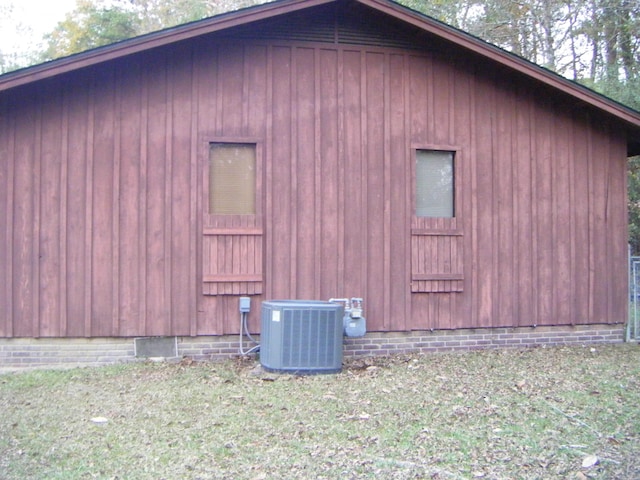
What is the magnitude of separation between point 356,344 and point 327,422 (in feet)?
10.6

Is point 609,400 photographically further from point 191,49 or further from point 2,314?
point 2,314

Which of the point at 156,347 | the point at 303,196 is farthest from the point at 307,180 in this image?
the point at 156,347

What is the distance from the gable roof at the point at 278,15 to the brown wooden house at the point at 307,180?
0.03 metres

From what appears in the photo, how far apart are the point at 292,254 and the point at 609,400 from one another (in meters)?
4.25

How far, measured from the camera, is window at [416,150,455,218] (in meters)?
9.48

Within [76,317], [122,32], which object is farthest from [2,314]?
[122,32]

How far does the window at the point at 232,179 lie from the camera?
888 cm

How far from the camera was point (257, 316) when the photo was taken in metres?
A: 8.87

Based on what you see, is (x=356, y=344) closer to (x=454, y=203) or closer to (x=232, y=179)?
(x=454, y=203)

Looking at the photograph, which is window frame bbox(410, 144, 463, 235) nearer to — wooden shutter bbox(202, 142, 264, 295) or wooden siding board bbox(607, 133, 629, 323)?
wooden shutter bbox(202, 142, 264, 295)

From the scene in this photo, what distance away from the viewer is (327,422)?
19.5 feet

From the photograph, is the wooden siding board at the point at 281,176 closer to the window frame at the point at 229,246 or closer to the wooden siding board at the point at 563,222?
the window frame at the point at 229,246

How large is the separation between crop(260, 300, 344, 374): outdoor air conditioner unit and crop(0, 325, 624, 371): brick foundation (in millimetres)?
1078

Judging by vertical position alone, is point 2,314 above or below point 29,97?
below
